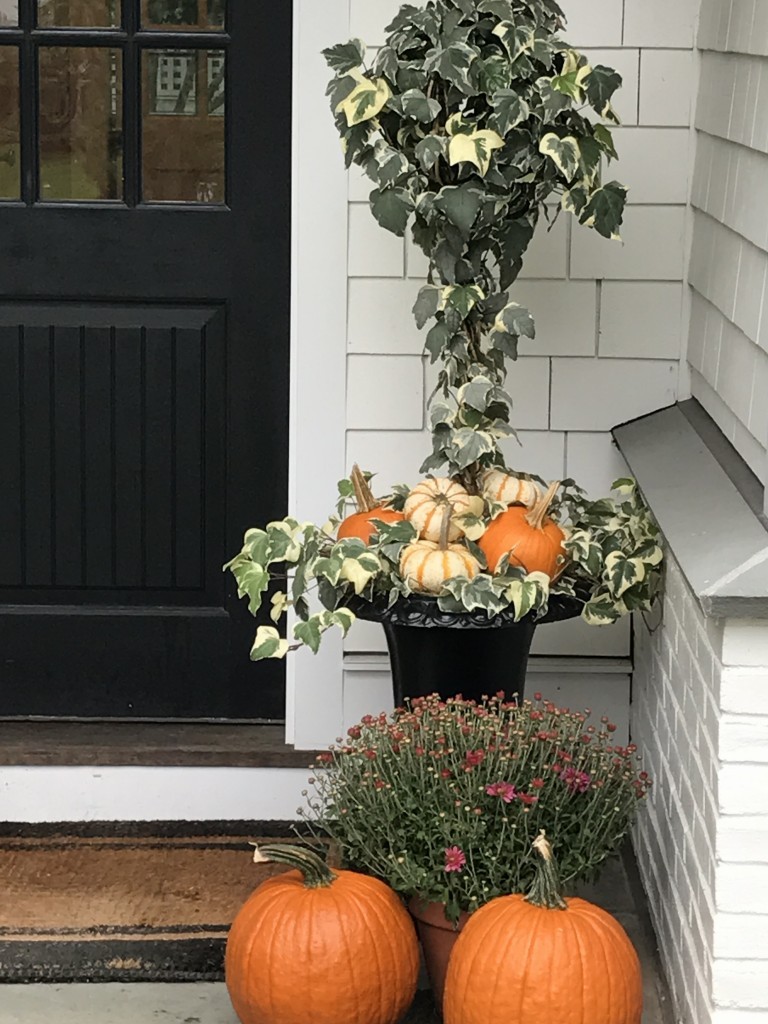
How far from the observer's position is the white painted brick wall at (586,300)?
3188 millimetres

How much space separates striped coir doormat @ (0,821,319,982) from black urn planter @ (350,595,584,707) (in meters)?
0.57

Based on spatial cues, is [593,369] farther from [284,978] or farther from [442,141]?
[284,978]

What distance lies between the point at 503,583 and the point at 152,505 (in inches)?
40.9

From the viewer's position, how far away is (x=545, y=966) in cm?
233

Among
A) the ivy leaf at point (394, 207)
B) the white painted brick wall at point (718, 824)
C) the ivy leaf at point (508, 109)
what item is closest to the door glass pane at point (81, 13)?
the ivy leaf at point (394, 207)

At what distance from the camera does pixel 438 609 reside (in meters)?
2.75

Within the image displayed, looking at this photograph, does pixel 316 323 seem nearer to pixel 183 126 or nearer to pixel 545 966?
pixel 183 126

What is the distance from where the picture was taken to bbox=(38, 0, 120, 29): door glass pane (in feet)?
10.7

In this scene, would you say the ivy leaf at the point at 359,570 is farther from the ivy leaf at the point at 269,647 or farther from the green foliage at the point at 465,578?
the ivy leaf at the point at 269,647

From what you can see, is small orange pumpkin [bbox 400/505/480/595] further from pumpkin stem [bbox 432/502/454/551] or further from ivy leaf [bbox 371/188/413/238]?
ivy leaf [bbox 371/188/413/238]

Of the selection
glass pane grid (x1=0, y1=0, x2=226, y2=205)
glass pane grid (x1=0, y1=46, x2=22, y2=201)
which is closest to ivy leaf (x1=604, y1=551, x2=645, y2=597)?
glass pane grid (x1=0, y1=0, x2=226, y2=205)

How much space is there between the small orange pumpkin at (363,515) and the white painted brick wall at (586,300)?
36cm

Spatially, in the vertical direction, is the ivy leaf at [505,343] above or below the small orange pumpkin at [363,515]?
above

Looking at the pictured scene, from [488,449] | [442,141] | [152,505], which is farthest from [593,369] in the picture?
[152,505]
